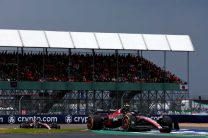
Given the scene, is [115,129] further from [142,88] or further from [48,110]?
[142,88]

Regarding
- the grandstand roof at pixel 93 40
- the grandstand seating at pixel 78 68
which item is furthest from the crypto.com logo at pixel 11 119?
the grandstand roof at pixel 93 40

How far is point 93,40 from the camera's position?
60000mm

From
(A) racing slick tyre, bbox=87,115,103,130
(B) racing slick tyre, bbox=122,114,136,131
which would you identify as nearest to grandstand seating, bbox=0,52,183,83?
(A) racing slick tyre, bbox=87,115,103,130

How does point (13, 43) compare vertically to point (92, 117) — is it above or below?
above

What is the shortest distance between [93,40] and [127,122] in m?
29.9

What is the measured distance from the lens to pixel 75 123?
49688mm

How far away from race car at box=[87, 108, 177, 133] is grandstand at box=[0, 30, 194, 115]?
19112 millimetres

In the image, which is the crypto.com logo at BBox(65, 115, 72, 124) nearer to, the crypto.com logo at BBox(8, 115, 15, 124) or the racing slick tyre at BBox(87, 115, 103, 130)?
the crypto.com logo at BBox(8, 115, 15, 124)

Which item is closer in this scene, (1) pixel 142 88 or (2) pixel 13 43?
(2) pixel 13 43

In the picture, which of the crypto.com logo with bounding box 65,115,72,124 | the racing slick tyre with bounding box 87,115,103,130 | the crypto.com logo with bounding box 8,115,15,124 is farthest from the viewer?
the crypto.com logo with bounding box 65,115,72,124

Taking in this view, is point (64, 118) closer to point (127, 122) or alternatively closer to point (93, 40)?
point (93, 40)

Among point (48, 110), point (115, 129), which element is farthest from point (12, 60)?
point (115, 129)

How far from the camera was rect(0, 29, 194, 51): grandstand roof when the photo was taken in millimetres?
56906

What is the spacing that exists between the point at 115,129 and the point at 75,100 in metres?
21.8
